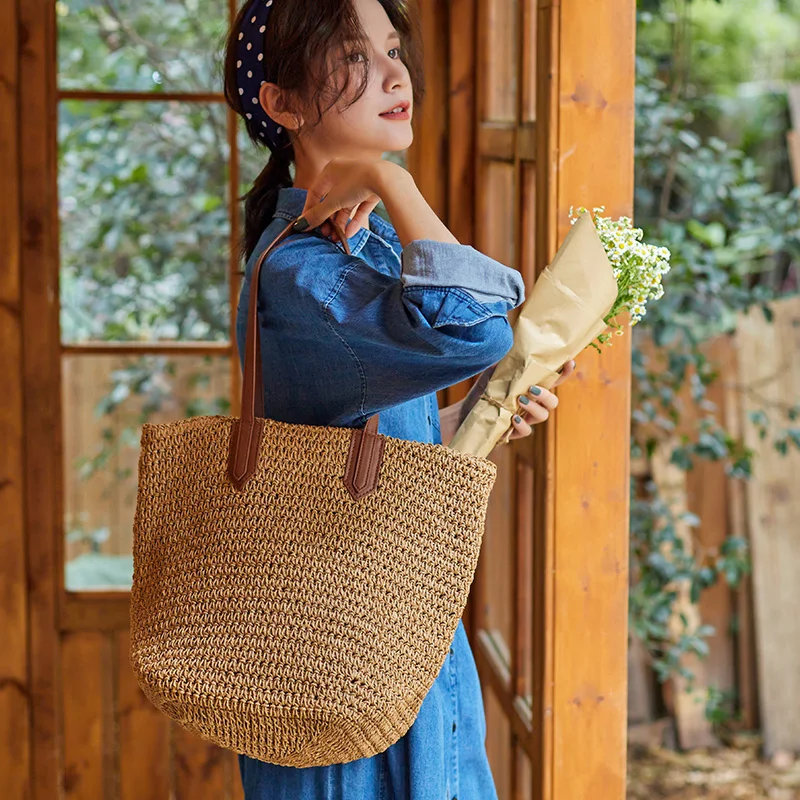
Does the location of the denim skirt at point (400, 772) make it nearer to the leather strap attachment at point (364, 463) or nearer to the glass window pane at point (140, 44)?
the leather strap attachment at point (364, 463)

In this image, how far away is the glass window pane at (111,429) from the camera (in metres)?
2.42

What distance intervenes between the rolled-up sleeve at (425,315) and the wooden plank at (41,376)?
4.73ft

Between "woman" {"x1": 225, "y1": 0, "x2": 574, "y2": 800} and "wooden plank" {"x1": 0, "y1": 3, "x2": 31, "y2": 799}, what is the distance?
3.64 feet

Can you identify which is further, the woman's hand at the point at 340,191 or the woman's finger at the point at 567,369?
the woman's finger at the point at 567,369

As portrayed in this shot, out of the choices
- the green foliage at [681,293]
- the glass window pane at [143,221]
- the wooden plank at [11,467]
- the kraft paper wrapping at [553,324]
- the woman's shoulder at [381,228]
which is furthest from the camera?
the green foliage at [681,293]

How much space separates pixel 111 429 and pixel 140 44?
898mm

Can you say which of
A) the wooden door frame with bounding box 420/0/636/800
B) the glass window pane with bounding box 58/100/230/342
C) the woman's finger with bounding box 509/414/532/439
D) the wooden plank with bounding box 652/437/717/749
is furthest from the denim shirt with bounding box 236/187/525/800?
the wooden plank with bounding box 652/437/717/749

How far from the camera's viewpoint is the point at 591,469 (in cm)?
148

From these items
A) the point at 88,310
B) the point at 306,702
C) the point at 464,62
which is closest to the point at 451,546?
the point at 306,702

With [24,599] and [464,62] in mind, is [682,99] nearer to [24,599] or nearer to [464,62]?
[464,62]

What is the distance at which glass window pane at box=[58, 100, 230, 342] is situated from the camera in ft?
7.67

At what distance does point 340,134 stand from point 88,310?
136cm

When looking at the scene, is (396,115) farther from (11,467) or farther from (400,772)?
(11,467)

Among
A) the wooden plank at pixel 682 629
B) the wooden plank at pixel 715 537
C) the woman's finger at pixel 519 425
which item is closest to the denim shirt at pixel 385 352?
the woman's finger at pixel 519 425
